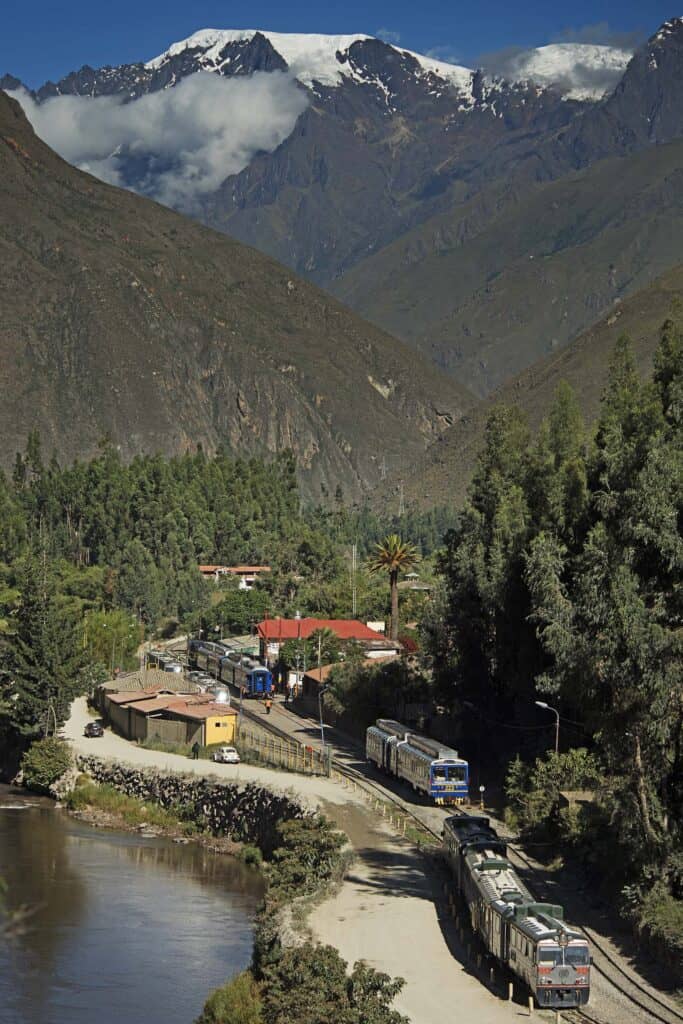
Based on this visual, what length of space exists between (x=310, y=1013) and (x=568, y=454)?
3519 cm

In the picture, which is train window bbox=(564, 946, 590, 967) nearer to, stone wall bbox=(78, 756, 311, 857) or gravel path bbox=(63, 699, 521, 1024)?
gravel path bbox=(63, 699, 521, 1024)

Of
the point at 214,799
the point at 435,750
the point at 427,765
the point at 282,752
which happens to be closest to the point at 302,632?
the point at 282,752

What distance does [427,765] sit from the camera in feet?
208

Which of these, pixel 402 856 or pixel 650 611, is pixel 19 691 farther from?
pixel 650 611

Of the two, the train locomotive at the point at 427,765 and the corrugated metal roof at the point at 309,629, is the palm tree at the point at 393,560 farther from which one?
the train locomotive at the point at 427,765

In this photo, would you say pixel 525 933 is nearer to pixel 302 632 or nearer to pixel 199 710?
pixel 199 710

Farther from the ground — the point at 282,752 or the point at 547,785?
the point at 547,785

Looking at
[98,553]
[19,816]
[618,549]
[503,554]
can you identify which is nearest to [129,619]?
[98,553]

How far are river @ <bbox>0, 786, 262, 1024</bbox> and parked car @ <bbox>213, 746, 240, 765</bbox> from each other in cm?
757

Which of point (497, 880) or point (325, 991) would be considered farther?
point (497, 880)

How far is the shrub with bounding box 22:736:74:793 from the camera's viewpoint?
260 ft

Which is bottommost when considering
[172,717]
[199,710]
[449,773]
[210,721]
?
[172,717]

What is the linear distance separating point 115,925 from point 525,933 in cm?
1989

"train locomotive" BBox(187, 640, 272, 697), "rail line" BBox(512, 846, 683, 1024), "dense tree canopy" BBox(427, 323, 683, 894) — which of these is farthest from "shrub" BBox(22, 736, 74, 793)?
"rail line" BBox(512, 846, 683, 1024)
